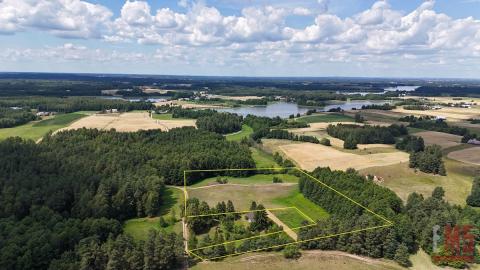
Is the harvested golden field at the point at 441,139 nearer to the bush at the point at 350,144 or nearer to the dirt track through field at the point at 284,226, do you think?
the bush at the point at 350,144

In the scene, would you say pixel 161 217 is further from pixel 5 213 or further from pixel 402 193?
pixel 402 193

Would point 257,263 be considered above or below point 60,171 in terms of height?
below

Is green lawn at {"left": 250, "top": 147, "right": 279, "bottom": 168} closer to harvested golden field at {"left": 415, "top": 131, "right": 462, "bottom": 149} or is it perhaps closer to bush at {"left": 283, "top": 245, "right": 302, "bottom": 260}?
bush at {"left": 283, "top": 245, "right": 302, "bottom": 260}

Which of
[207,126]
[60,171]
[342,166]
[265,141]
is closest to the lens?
[60,171]

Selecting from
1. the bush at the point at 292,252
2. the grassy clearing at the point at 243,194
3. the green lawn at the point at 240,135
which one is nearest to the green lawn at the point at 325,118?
the green lawn at the point at 240,135

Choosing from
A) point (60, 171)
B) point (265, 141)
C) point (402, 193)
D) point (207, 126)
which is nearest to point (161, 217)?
point (60, 171)
